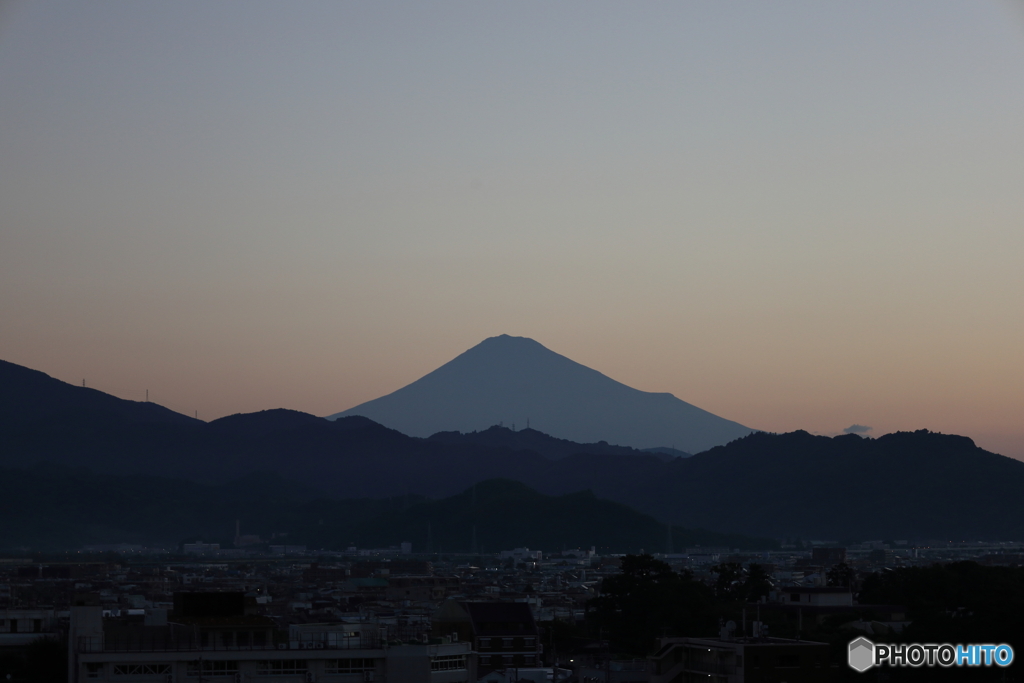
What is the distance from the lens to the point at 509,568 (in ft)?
515

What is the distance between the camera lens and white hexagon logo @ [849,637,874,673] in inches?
1276

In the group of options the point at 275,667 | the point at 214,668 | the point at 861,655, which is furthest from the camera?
the point at 861,655

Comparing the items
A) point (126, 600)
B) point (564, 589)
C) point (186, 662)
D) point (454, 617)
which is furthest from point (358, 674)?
point (564, 589)

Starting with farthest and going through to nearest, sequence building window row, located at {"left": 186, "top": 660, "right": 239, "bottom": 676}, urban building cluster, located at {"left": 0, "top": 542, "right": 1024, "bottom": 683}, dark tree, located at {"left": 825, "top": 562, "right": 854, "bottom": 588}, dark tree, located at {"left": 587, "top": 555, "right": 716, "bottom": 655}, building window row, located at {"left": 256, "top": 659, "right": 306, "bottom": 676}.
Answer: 1. dark tree, located at {"left": 825, "top": 562, "right": 854, "bottom": 588}
2. dark tree, located at {"left": 587, "top": 555, "right": 716, "bottom": 655}
3. building window row, located at {"left": 256, "top": 659, "right": 306, "bottom": 676}
4. urban building cluster, located at {"left": 0, "top": 542, "right": 1024, "bottom": 683}
5. building window row, located at {"left": 186, "top": 660, "right": 239, "bottom": 676}

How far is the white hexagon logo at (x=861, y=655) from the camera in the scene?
32.4m

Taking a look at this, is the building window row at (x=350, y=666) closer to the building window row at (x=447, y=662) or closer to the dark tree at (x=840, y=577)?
the building window row at (x=447, y=662)

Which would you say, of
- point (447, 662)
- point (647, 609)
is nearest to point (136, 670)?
point (447, 662)

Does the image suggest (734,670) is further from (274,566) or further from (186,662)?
(274,566)

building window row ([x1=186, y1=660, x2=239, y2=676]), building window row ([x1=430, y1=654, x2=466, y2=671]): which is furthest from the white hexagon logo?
building window row ([x1=186, y1=660, x2=239, y2=676])

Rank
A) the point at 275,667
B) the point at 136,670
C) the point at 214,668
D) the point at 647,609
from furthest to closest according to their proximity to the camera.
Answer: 1. the point at 647,609
2. the point at 275,667
3. the point at 214,668
4. the point at 136,670

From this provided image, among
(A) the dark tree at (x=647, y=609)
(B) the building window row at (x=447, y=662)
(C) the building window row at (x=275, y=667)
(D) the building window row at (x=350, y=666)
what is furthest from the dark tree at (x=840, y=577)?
(C) the building window row at (x=275, y=667)

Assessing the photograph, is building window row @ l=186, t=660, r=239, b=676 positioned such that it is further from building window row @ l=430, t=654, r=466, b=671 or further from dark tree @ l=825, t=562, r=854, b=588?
dark tree @ l=825, t=562, r=854, b=588

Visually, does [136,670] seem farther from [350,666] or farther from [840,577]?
[840,577]

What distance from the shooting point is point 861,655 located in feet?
111
